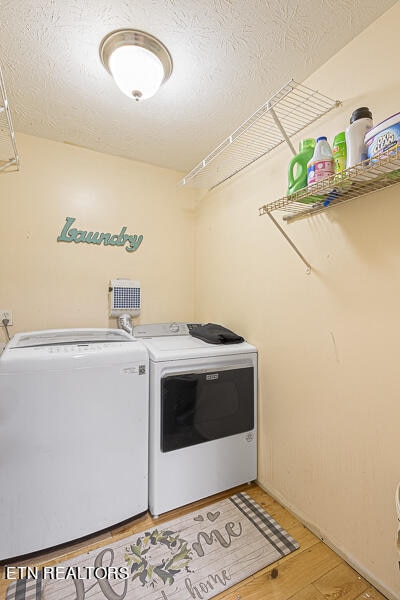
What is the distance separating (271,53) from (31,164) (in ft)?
5.29

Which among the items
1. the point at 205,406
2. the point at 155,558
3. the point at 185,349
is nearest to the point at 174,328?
the point at 185,349

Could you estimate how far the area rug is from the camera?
1.12 metres

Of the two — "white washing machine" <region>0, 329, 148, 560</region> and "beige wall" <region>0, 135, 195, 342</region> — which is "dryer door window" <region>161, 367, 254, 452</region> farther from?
"beige wall" <region>0, 135, 195, 342</region>

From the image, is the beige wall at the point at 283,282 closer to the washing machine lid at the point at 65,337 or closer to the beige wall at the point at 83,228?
the beige wall at the point at 83,228

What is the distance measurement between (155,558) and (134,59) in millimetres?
2240

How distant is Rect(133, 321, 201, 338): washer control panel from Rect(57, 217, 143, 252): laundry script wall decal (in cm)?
65

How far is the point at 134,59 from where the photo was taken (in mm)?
1195

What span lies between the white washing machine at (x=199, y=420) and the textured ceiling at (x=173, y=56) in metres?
1.42

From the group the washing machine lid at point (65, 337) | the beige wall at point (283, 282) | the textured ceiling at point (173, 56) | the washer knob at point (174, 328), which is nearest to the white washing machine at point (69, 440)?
the washing machine lid at point (65, 337)

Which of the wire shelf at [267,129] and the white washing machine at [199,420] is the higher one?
the wire shelf at [267,129]

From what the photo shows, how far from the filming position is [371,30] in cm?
114

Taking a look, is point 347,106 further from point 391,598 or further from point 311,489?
point 391,598

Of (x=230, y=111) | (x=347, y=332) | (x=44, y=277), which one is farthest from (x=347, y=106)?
(x=44, y=277)

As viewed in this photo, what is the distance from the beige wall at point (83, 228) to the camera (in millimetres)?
1841
